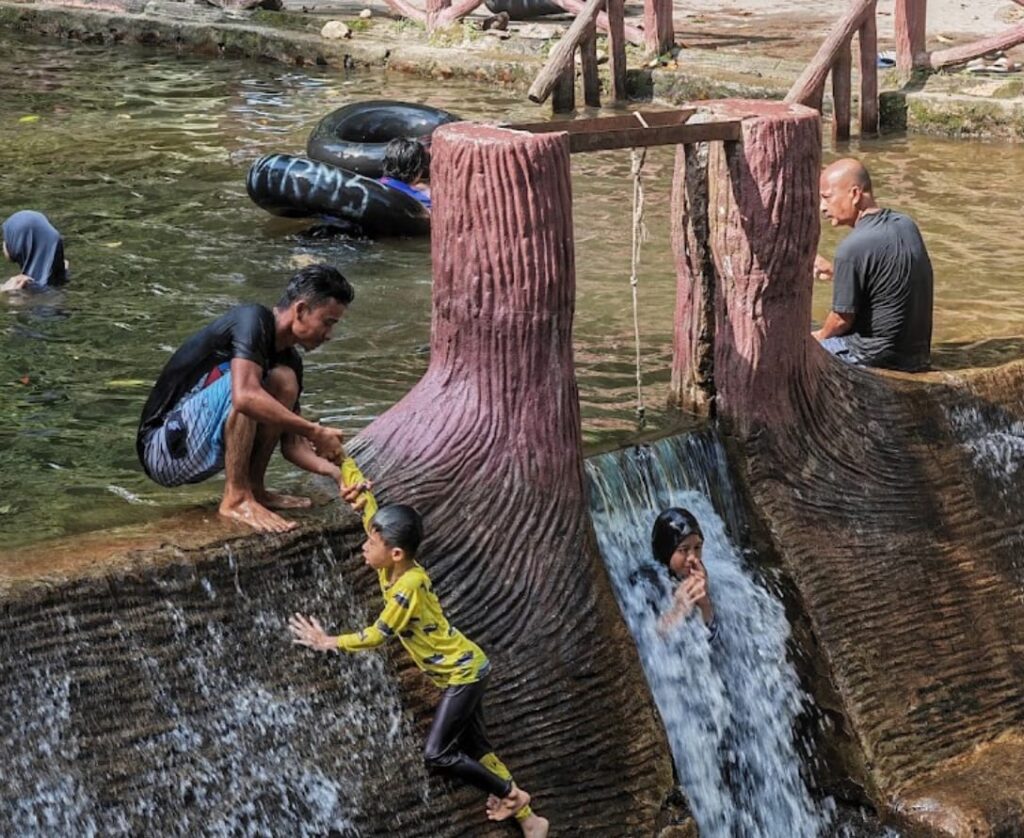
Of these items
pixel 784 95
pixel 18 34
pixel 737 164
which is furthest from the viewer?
pixel 18 34

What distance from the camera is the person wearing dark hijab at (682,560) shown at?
23.0 feet

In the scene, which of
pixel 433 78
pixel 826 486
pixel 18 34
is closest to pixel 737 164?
pixel 826 486

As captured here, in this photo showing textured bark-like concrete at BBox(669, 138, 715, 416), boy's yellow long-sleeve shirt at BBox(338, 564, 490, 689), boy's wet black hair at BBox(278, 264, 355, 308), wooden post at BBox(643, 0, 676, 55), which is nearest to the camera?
boy's yellow long-sleeve shirt at BBox(338, 564, 490, 689)

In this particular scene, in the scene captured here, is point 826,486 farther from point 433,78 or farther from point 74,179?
point 433,78

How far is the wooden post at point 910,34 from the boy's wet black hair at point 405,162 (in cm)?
523

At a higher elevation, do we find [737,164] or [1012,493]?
[737,164]

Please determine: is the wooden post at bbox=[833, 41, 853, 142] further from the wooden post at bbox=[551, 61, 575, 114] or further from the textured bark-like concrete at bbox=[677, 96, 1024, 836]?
the textured bark-like concrete at bbox=[677, 96, 1024, 836]

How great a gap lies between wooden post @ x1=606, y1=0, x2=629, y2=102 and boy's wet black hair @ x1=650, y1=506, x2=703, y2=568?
32.2 feet

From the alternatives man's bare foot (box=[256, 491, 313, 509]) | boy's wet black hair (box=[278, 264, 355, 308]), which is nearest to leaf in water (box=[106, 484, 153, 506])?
man's bare foot (box=[256, 491, 313, 509])

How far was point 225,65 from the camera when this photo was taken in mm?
18922

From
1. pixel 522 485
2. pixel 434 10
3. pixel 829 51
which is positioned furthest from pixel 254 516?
pixel 434 10

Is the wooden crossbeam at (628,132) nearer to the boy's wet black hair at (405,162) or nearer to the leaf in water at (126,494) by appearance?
the leaf in water at (126,494)

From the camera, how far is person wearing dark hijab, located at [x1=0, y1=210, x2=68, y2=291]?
33.2 feet

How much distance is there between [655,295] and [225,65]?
33.1 feet
